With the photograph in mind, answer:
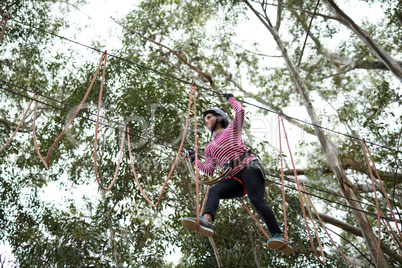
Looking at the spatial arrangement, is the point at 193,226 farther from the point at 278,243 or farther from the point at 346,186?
the point at 346,186

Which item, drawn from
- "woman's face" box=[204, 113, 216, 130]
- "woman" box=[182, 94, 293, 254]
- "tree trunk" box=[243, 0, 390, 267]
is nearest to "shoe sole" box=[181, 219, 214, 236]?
"woman" box=[182, 94, 293, 254]

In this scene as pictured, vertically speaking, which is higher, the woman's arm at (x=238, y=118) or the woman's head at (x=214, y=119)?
the woman's head at (x=214, y=119)

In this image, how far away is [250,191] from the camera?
269 centimetres

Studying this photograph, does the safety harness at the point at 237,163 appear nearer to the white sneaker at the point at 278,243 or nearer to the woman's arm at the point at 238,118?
the woman's arm at the point at 238,118

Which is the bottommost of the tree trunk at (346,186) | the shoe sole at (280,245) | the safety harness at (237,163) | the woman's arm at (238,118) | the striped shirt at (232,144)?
the shoe sole at (280,245)

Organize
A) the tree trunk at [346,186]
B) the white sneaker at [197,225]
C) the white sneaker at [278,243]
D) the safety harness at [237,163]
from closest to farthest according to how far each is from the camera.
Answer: the white sneaker at [197,225], the white sneaker at [278,243], the safety harness at [237,163], the tree trunk at [346,186]

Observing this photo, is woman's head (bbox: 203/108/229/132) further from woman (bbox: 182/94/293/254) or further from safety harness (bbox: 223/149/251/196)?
safety harness (bbox: 223/149/251/196)

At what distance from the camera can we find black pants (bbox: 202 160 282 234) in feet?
8.74

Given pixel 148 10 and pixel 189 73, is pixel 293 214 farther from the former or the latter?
pixel 148 10

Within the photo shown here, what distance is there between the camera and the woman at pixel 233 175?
8.54 feet

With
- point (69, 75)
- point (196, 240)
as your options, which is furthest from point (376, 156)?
point (69, 75)

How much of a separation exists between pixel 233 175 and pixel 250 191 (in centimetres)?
20

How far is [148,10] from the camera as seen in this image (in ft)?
27.2

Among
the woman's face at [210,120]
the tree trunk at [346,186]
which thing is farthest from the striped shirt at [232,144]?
the tree trunk at [346,186]
